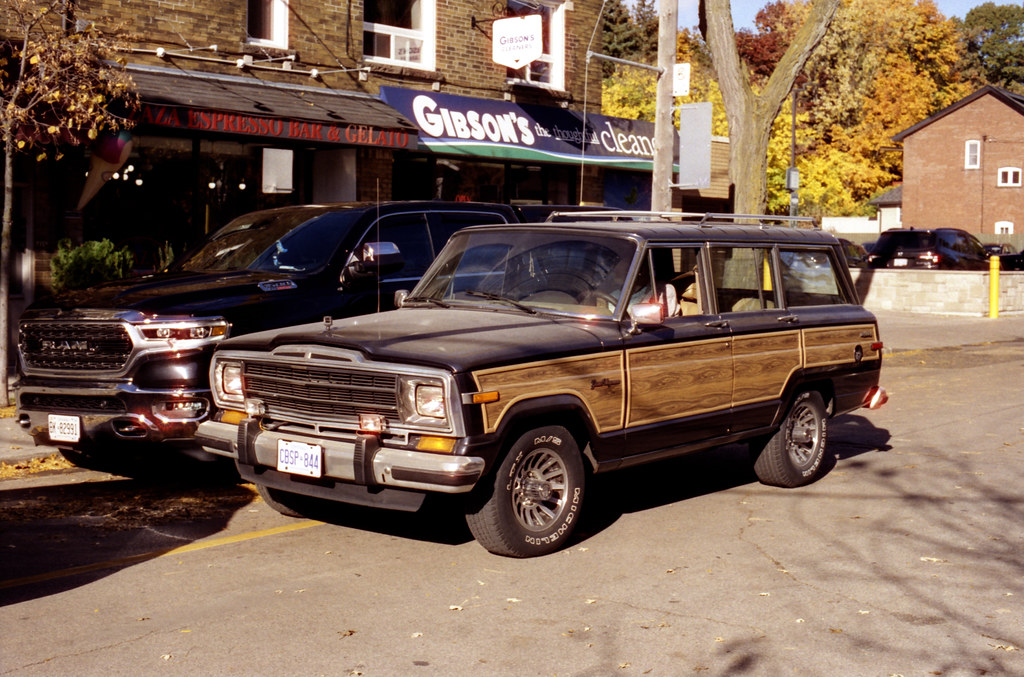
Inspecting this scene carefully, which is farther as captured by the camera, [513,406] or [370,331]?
[370,331]

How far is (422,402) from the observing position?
6.23 meters

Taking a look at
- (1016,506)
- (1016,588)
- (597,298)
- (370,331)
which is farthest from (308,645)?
(1016,506)

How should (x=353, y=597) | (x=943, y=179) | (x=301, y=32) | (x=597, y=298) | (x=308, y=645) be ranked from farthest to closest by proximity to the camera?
1. (x=943, y=179)
2. (x=301, y=32)
3. (x=597, y=298)
4. (x=353, y=597)
5. (x=308, y=645)

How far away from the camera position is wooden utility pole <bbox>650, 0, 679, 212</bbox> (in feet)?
52.6

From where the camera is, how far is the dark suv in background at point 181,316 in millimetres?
8023

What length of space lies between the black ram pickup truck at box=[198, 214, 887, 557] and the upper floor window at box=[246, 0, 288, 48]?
10.0 metres

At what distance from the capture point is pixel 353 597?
5.92 metres

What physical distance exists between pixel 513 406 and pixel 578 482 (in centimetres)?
77

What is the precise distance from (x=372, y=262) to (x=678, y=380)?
2713 millimetres

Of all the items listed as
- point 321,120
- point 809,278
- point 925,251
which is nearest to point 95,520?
point 809,278

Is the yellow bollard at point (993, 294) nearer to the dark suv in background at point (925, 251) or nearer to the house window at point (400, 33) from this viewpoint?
the dark suv in background at point (925, 251)

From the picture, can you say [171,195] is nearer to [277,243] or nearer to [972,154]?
[277,243]

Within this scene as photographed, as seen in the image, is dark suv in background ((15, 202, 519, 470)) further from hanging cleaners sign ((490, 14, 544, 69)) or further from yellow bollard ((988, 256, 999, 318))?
yellow bollard ((988, 256, 999, 318))

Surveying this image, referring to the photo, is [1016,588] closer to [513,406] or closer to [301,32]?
[513,406]
